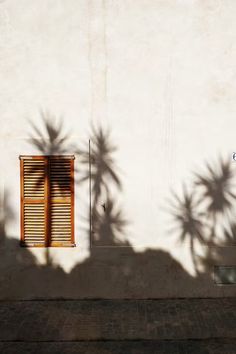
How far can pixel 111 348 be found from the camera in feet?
20.4

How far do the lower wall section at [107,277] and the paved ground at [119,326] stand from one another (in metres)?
0.16

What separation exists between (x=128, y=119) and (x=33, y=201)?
2250 mm

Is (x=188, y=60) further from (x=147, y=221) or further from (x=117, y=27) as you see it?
(x=147, y=221)

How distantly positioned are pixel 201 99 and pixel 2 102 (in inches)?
140

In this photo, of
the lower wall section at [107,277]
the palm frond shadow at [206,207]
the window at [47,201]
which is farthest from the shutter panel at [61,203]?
the palm frond shadow at [206,207]

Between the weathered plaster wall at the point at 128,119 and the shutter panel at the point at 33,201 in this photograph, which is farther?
the shutter panel at the point at 33,201

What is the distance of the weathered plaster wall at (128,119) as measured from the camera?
7750 mm

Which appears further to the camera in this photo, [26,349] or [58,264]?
[58,264]

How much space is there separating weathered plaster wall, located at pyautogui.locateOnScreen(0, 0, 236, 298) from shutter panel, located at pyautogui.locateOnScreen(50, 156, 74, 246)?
0.17 meters

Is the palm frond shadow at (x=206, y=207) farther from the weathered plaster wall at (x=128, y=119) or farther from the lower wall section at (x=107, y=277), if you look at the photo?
the lower wall section at (x=107, y=277)

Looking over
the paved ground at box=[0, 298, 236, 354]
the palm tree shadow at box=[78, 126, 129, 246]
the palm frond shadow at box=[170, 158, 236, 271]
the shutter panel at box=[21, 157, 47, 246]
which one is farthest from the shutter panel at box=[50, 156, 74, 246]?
the palm frond shadow at box=[170, 158, 236, 271]

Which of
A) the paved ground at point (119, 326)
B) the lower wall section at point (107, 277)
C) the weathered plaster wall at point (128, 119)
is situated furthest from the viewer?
the lower wall section at point (107, 277)

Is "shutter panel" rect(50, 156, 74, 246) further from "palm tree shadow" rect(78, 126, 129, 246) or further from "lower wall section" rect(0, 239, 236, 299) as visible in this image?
"lower wall section" rect(0, 239, 236, 299)

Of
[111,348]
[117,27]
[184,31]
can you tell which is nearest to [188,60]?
[184,31]
